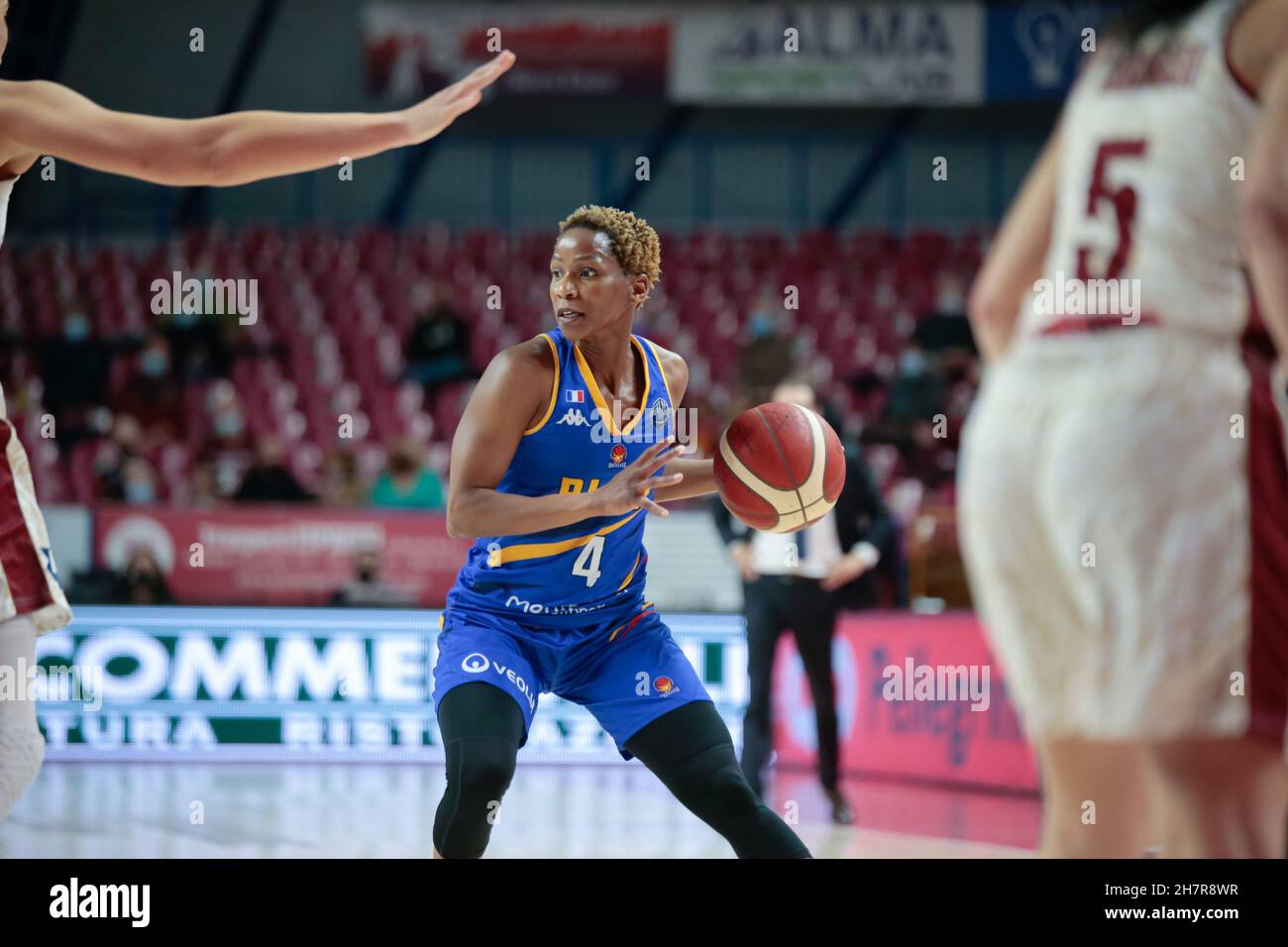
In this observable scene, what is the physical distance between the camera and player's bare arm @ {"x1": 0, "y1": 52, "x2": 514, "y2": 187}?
256 cm

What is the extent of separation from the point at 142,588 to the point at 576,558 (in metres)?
5.47

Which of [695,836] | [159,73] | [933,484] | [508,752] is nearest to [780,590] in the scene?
[695,836]

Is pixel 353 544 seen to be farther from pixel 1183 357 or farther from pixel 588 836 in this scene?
pixel 1183 357

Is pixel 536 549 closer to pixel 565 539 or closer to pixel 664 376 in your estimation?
pixel 565 539

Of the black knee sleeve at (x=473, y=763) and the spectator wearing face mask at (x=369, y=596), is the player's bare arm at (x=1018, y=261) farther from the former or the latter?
the spectator wearing face mask at (x=369, y=596)

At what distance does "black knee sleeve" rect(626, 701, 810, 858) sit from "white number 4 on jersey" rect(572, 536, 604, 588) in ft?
1.24

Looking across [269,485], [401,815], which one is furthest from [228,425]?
[401,815]

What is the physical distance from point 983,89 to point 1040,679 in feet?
47.5

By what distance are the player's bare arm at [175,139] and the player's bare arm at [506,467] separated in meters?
0.92

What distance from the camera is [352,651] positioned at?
27.1ft

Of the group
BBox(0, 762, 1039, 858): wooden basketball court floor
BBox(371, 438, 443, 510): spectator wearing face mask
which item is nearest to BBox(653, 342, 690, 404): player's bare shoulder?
BBox(0, 762, 1039, 858): wooden basketball court floor

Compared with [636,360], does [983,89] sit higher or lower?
higher

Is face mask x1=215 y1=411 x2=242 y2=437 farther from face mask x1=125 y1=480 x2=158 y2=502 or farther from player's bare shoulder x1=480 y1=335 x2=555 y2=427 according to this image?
player's bare shoulder x1=480 y1=335 x2=555 y2=427

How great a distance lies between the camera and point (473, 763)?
3273mm
